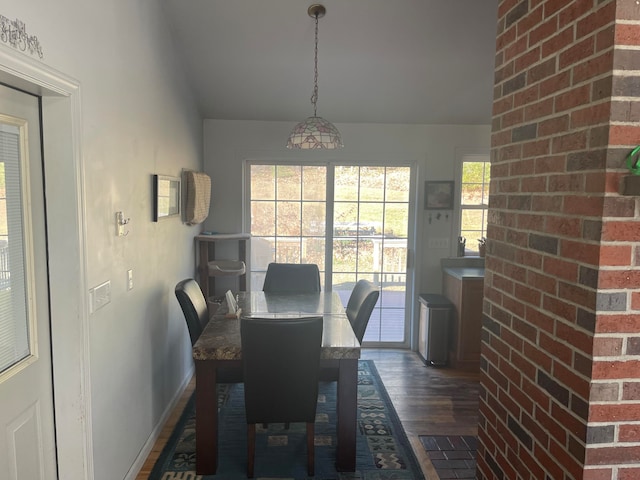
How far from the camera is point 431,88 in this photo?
3879mm

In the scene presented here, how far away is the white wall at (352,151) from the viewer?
4.39 metres

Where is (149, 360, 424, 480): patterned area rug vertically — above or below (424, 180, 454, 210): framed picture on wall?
below

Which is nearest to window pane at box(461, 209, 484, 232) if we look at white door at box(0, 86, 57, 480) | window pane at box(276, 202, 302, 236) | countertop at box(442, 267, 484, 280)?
countertop at box(442, 267, 484, 280)

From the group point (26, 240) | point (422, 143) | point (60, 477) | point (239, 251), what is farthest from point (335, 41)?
point (60, 477)

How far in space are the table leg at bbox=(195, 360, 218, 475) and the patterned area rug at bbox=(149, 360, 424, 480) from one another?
0.23 ft

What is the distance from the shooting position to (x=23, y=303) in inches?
66.4

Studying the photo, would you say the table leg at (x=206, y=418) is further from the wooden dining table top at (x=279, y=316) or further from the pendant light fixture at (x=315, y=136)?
the pendant light fixture at (x=315, y=136)

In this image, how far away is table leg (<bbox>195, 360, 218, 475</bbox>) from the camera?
244cm

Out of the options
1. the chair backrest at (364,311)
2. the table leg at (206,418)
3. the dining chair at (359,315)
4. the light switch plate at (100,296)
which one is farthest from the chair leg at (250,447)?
the light switch plate at (100,296)

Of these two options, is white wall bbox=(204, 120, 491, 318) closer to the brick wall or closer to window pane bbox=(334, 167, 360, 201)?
window pane bbox=(334, 167, 360, 201)

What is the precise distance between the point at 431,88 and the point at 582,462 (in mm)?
3293

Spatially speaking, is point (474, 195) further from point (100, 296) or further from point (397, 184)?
point (100, 296)

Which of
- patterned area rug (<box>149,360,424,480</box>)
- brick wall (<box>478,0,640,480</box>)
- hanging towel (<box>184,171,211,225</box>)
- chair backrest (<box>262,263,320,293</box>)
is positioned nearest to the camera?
brick wall (<box>478,0,640,480</box>)

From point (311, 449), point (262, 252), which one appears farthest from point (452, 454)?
point (262, 252)
